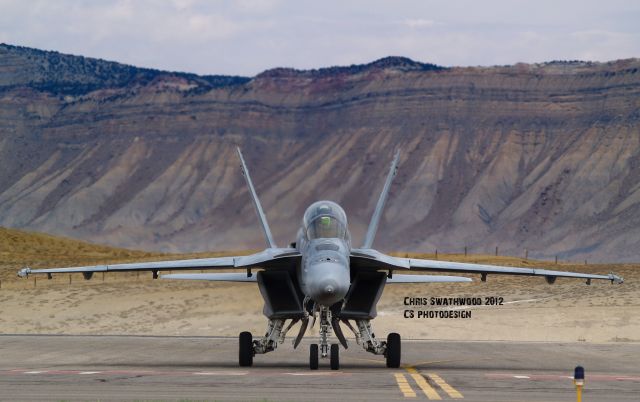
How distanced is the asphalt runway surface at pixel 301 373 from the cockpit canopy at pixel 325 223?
251 cm

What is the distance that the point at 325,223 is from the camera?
2302cm

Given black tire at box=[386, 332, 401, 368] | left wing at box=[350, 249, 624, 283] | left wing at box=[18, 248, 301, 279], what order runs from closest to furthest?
left wing at box=[18, 248, 301, 279], left wing at box=[350, 249, 624, 283], black tire at box=[386, 332, 401, 368]

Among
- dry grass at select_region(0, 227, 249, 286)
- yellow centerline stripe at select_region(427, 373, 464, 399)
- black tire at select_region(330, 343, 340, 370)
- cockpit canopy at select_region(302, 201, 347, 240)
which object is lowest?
yellow centerline stripe at select_region(427, 373, 464, 399)

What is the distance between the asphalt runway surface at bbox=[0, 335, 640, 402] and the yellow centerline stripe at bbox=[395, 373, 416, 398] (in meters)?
0.02

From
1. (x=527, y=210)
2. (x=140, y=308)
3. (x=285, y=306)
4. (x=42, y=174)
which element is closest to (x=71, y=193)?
(x=42, y=174)

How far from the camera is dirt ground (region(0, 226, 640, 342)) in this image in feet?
147

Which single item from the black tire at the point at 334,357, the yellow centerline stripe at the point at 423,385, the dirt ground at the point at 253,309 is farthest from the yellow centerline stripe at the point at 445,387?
the dirt ground at the point at 253,309

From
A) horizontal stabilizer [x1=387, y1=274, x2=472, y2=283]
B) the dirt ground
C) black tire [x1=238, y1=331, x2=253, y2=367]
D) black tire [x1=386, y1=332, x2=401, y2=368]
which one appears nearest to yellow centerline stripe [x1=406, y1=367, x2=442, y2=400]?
black tire [x1=386, y1=332, x2=401, y2=368]

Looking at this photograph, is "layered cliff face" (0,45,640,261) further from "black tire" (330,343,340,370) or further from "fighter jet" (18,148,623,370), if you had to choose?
"black tire" (330,343,340,370)

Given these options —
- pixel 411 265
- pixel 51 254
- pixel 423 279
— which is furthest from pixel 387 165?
pixel 411 265

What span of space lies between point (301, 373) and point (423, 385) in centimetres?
342

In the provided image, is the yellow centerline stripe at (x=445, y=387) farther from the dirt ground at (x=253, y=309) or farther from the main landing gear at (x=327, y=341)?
the dirt ground at (x=253, y=309)

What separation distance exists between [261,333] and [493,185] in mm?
123835

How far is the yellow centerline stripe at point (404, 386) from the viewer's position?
1759 centimetres
